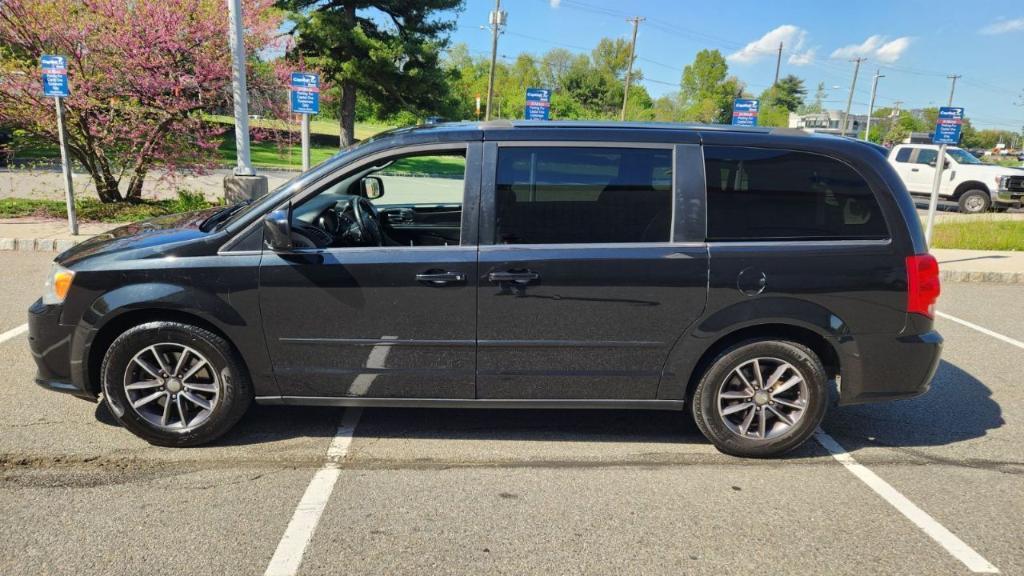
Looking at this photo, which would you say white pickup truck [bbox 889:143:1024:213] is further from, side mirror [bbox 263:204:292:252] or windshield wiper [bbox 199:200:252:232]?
side mirror [bbox 263:204:292:252]

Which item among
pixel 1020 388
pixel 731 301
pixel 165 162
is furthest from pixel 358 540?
pixel 165 162

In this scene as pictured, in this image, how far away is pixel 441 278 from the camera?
338cm

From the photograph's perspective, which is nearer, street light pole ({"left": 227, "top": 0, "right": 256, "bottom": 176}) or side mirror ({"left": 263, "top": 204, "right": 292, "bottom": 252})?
side mirror ({"left": 263, "top": 204, "right": 292, "bottom": 252})

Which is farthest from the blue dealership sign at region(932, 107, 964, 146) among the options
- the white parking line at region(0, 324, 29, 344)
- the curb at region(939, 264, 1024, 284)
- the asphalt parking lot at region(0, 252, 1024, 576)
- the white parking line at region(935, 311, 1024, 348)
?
the white parking line at region(0, 324, 29, 344)

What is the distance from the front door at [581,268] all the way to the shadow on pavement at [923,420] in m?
1.60

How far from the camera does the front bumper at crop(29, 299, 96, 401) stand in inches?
138

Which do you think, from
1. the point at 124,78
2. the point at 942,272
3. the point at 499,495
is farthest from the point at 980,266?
the point at 124,78

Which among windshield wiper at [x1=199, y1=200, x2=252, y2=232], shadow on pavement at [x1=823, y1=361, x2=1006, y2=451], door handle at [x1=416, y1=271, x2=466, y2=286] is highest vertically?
windshield wiper at [x1=199, y1=200, x2=252, y2=232]

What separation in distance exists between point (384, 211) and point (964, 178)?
20519 mm

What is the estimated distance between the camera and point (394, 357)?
138 inches

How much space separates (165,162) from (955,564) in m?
13.6

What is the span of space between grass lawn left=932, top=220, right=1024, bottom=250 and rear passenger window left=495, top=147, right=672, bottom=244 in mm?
11039

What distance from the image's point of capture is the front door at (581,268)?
11.1 ft

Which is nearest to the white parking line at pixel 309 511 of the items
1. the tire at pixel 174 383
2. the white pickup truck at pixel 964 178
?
the tire at pixel 174 383
